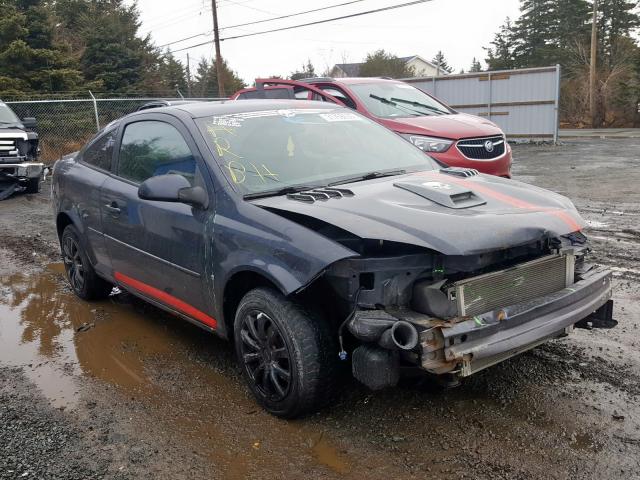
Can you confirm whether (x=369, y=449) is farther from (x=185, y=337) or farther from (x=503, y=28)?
(x=503, y=28)

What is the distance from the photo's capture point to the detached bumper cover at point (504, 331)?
2738mm

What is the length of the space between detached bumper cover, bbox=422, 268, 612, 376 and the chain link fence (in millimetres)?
16660

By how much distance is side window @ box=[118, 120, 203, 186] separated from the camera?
3850 mm

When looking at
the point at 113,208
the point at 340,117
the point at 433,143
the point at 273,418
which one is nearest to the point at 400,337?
the point at 273,418

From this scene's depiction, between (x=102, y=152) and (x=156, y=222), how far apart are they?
4.38ft

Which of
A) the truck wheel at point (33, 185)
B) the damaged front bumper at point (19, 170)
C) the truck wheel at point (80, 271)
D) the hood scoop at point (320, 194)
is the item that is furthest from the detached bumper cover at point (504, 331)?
the truck wheel at point (33, 185)

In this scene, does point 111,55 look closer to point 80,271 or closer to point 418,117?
point 418,117

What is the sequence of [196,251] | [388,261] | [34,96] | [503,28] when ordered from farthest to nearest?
1. [503,28]
2. [34,96]
3. [196,251]
4. [388,261]

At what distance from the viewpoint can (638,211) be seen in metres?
8.07

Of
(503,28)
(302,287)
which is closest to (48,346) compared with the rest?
(302,287)

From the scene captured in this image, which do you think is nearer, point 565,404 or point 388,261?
point 388,261

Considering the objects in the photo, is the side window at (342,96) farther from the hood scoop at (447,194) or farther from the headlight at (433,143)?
the hood scoop at (447,194)

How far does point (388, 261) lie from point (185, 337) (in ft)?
7.48

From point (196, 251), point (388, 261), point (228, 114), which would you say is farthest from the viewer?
point (228, 114)
